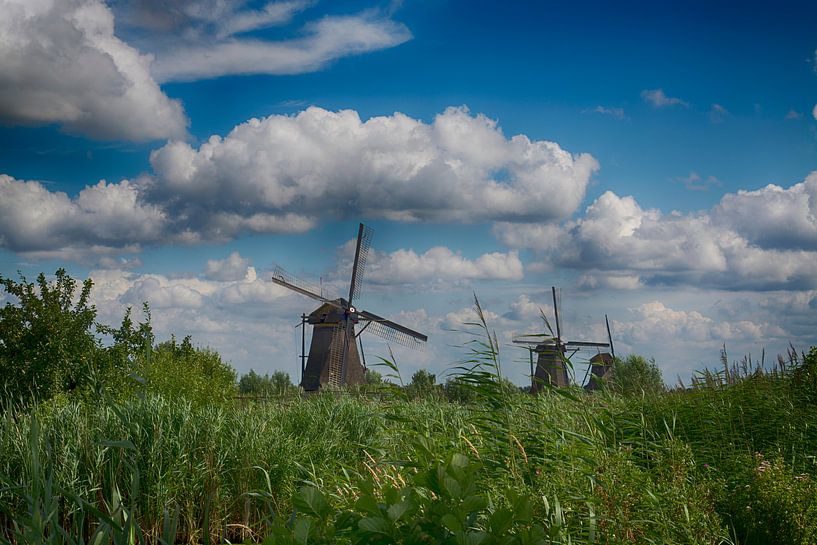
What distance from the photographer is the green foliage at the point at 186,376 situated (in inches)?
588

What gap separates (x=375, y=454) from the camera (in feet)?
34.1

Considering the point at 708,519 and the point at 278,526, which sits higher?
the point at 278,526

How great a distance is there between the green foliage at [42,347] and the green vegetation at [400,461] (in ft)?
0.16

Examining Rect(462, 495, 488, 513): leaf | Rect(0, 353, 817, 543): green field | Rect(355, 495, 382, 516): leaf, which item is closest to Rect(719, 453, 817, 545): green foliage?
Rect(0, 353, 817, 543): green field

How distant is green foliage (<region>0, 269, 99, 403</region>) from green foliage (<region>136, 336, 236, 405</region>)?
1.43 metres

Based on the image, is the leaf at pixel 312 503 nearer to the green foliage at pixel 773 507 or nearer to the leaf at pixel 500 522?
the leaf at pixel 500 522

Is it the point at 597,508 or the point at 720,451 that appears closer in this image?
the point at 597,508

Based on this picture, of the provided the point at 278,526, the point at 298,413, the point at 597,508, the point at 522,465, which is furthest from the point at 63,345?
the point at 278,526

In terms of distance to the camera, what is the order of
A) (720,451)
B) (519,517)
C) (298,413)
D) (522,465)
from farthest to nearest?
1. (298,413)
2. (720,451)
3. (522,465)
4. (519,517)

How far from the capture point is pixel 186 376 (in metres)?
16.3

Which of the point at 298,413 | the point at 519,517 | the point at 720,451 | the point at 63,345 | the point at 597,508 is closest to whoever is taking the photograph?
the point at 519,517

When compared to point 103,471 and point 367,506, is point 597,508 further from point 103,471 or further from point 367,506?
point 103,471

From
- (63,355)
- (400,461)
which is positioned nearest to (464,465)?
(400,461)

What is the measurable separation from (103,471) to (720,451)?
7.42 m
